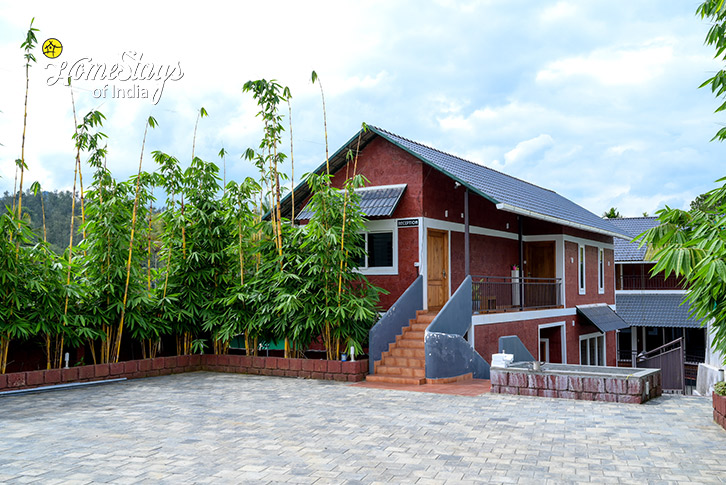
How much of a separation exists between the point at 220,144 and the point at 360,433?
7.96 meters

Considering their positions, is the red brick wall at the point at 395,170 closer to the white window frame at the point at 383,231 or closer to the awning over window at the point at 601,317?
the white window frame at the point at 383,231

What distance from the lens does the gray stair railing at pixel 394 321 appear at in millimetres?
11438

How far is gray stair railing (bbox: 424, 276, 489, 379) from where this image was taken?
10742mm

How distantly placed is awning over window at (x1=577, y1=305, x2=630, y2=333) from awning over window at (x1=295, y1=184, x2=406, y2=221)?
8.17m

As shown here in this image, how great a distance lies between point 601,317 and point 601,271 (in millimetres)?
2578

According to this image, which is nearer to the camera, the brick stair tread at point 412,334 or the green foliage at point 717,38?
the green foliage at point 717,38

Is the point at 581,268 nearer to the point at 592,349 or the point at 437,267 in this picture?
the point at 592,349

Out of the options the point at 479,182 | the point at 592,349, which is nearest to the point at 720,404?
the point at 479,182

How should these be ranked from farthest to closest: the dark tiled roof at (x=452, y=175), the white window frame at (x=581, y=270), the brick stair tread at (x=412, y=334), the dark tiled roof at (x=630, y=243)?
1. the dark tiled roof at (x=630, y=243)
2. the white window frame at (x=581, y=270)
3. the dark tiled roof at (x=452, y=175)
4. the brick stair tread at (x=412, y=334)

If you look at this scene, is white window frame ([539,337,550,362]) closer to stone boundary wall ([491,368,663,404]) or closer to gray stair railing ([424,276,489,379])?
gray stair railing ([424,276,489,379])

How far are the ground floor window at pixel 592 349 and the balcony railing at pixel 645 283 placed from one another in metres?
7.69

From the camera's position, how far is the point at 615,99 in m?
24.1

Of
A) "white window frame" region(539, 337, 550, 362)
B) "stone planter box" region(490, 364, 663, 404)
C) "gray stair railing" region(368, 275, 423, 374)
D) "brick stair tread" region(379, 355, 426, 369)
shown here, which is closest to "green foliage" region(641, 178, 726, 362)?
"stone planter box" region(490, 364, 663, 404)

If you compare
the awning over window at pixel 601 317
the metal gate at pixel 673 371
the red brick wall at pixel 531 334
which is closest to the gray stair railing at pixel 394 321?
the red brick wall at pixel 531 334
